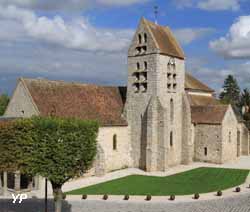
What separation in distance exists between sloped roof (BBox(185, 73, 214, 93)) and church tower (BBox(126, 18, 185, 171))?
10.1 m

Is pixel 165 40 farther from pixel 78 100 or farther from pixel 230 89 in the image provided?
pixel 230 89

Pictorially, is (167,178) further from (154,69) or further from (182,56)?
(182,56)

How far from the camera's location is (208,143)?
4894 cm

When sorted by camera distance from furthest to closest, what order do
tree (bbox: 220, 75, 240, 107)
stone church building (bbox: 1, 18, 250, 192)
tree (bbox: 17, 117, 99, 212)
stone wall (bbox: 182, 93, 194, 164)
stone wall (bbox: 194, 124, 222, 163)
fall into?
tree (bbox: 220, 75, 240, 107) < stone wall (bbox: 194, 124, 222, 163) < stone wall (bbox: 182, 93, 194, 164) < stone church building (bbox: 1, 18, 250, 192) < tree (bbox: 17, 117, 99, 212)

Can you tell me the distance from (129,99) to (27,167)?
24.2 metres

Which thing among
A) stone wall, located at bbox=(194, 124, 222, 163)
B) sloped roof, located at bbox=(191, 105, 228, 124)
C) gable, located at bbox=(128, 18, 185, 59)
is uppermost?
gable, located at bbox=(128, 18, 185, 59)

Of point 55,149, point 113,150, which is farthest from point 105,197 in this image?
point 113,150

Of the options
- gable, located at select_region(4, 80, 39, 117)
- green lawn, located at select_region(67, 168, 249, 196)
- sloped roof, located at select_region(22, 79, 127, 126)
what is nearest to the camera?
green lawn, located at select_region(67, 168, 249, 196)

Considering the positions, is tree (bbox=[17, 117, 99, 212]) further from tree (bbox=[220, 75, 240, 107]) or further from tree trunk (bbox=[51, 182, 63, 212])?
tree (bbox=[220, 75, 240, 107])

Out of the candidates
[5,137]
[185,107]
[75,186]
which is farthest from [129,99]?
[5,137]

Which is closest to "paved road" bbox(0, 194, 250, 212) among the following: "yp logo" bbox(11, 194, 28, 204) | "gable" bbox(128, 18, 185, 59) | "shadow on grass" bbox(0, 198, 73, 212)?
"shadow on grass" bbox(0, 198, 73, 212)

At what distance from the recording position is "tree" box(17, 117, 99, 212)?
21.6 metres

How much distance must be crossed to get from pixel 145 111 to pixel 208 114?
34.0ft

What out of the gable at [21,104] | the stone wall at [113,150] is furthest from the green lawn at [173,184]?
the gable at [21,104]
